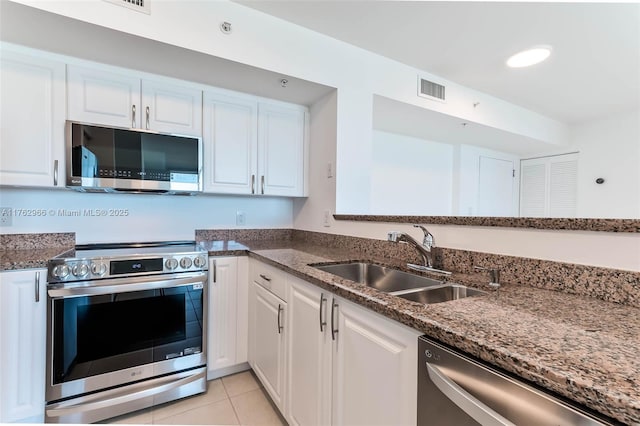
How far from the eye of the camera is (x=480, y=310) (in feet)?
2.82

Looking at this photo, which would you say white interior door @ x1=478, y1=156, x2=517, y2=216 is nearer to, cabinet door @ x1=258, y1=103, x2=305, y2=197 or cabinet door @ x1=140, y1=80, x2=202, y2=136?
cabinet door @ x1=258, y1=103, x2=305, y2=197

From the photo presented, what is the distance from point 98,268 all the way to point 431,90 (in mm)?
2985

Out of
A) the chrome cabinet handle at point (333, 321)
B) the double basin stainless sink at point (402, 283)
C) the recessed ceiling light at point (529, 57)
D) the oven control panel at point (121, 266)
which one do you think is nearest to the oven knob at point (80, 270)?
the oven control panel at point (121, 266)

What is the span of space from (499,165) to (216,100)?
4.33 metres

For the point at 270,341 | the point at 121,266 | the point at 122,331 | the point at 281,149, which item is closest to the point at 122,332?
the point at 122,331

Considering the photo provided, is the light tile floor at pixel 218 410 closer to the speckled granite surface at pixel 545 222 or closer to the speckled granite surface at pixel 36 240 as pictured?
the speckled granite surface at pixel 36 240

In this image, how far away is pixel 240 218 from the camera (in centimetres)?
269

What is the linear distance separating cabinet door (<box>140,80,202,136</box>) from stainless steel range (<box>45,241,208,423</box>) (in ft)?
3.02

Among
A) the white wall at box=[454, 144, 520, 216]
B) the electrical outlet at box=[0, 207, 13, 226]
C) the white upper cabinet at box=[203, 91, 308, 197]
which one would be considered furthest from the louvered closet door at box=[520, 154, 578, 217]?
the electrical outlet at box=[0, 207, 13, 226]

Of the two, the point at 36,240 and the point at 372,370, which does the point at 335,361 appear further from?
the point at 36,240

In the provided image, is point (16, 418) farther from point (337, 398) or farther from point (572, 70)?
point (572, 70)

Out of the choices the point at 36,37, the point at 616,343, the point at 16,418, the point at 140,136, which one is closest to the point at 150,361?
the point at 16,418

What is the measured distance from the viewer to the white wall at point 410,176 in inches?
143

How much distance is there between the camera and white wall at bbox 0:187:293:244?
6.48 ft
